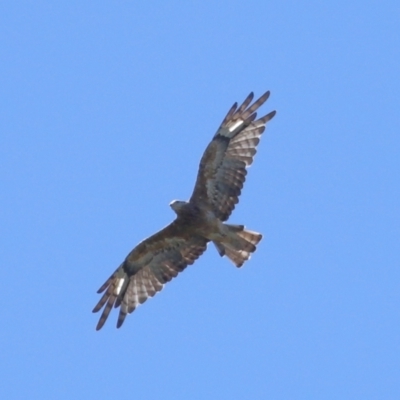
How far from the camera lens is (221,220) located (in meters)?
15.3

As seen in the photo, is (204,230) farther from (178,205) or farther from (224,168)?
(224,168)

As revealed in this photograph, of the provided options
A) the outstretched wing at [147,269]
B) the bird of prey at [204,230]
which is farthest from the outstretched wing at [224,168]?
the outstretched wing at [147,269]

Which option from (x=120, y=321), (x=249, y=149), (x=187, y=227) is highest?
(x=249, y=149)

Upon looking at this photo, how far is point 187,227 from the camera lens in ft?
50.3

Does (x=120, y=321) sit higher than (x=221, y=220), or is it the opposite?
(x=221, y=220)

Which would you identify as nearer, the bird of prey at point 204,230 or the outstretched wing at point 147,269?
the bird of prey at point 204,230

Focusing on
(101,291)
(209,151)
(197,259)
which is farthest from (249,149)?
(101,291)

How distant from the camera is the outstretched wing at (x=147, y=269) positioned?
1561cm

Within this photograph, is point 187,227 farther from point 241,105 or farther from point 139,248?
point 241,105

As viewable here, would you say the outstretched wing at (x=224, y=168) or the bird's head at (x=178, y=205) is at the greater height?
the outstretched wing at (x=224, y=168)

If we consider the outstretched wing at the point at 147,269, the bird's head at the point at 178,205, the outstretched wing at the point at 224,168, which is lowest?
the outstretched wing at the point at 147,269

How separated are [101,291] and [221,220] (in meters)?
1.92

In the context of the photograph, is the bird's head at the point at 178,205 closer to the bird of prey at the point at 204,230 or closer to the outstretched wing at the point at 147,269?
the bird of prey at the point at 204,230

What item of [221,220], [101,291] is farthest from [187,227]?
[101,291]
